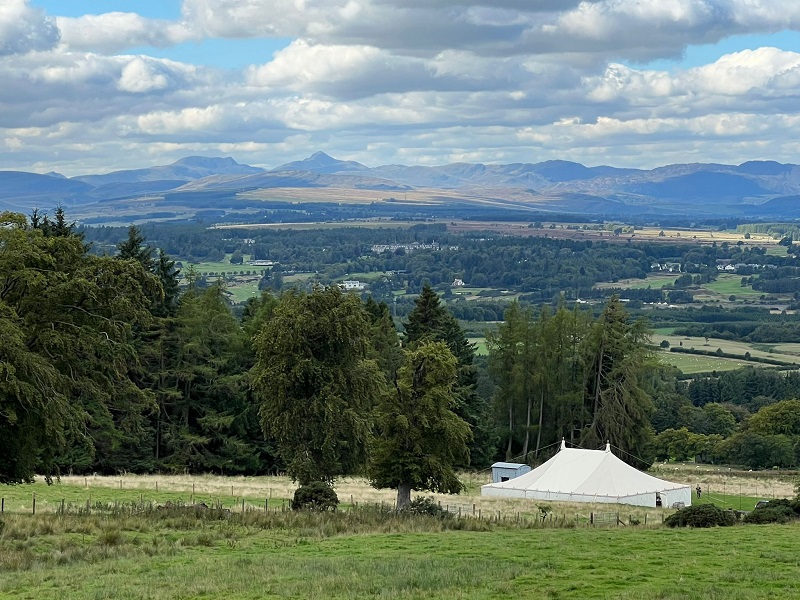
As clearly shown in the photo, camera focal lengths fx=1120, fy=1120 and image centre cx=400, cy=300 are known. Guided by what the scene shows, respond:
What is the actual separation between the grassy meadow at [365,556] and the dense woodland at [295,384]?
325 cm

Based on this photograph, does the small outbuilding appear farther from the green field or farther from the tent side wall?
the green field

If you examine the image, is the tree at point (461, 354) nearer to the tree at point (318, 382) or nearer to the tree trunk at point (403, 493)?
the tree trunk at point (403, 493)

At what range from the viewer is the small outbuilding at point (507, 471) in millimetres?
58969

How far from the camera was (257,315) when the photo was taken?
6456 cm

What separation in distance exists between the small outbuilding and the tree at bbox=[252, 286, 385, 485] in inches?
873

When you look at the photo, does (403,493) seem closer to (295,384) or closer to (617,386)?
(295,384)

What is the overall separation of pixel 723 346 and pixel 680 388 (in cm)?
4837

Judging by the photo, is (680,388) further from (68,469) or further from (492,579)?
(492,579)

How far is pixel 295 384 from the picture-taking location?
122 feet

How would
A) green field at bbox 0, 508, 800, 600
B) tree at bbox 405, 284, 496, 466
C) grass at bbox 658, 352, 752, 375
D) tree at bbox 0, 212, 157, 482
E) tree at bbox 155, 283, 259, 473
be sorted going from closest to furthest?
green field at bbox 0, 508, 800, 600
tree at bbox 0, 212, 157, 482
tree at bbox 155, 283, 259, 473
tree at bbox 405, 284, 496, 466
grass at bbox 658, 352, 752, 375

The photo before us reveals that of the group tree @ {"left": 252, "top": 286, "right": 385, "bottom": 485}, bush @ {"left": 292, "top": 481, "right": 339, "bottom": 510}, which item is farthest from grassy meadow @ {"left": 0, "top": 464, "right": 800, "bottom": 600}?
tree @ {"left": 252, "top": 286, "right": 385, "bottom": 485}

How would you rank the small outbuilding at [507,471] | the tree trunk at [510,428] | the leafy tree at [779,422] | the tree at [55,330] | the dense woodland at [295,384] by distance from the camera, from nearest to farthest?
the tree at [55,330] < the dense woodland at [295,384] < the small outbuilding at [507,471] < the tree trunk at [510,428] < the leafy tree at [779,422]

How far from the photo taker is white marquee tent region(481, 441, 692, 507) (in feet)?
166

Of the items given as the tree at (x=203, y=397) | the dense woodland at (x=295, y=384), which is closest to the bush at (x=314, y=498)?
the dense woodland at (x=295, y=384)
